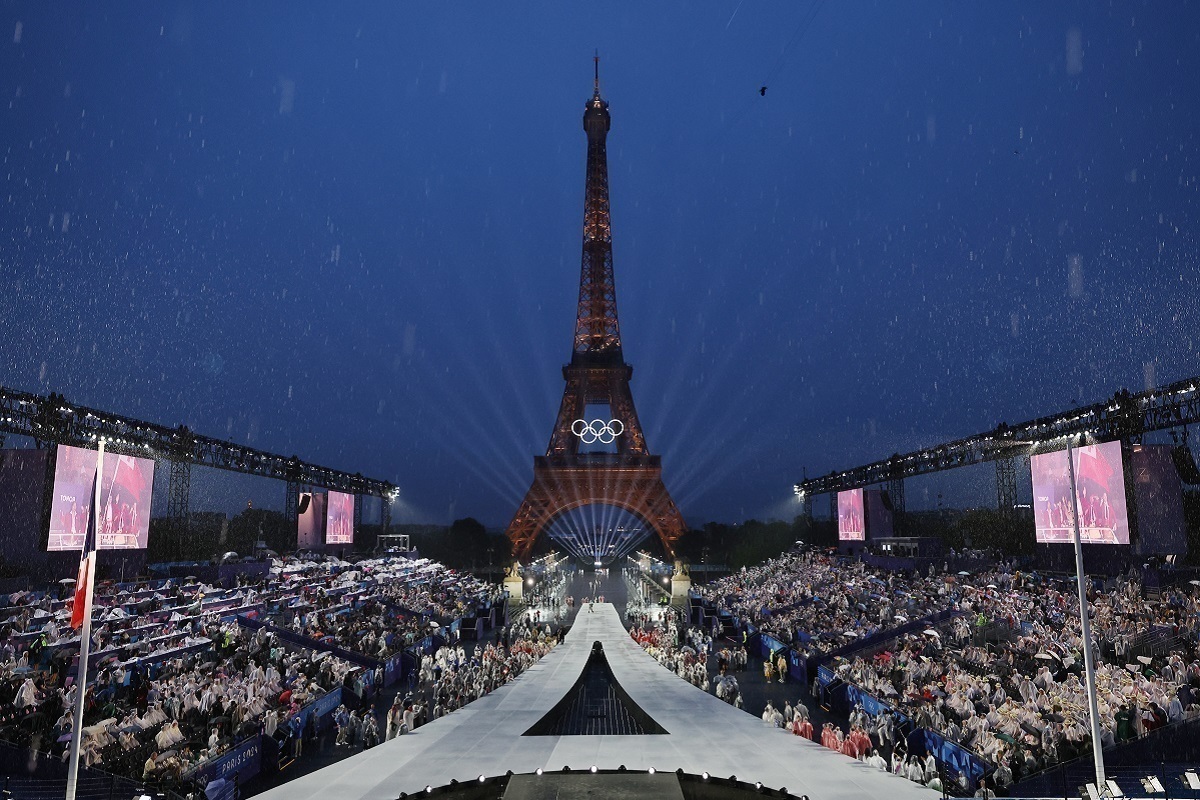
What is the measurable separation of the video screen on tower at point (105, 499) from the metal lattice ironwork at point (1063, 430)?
1333 inches

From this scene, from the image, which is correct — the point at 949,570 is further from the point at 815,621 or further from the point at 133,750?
the point at 133,750

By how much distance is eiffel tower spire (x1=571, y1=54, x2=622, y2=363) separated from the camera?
66.0 meters

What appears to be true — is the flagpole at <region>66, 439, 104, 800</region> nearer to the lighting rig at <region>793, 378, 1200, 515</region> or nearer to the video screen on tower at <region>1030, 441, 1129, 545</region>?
the lighting rig at <region>793, 378, 1200, 515</region>

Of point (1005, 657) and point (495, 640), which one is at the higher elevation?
point (1005, 657)

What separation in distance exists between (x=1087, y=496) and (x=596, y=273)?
147 ft

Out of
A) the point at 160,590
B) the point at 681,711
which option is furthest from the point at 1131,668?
the point at 160,590

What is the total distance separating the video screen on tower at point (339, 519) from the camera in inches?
2184

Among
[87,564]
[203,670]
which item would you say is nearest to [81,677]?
[87,564]

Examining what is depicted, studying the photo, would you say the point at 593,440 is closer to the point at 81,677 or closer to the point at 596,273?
the point at 596,273

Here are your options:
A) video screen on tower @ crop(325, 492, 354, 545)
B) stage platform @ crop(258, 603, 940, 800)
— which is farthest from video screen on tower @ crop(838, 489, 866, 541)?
video screen on tower @ crop(325, 492, 354, 545)

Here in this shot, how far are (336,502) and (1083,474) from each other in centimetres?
5044

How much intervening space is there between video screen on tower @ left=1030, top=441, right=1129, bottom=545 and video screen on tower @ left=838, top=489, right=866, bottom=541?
21.0 metres

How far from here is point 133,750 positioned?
13688 millimetres

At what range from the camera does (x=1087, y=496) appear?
3209 cm
